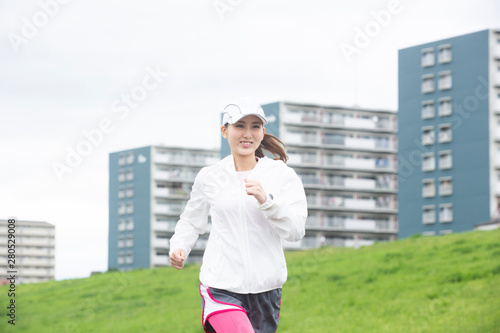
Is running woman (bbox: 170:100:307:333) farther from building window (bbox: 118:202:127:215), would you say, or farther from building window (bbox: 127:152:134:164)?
building window (bbox: 118:202:127:215)

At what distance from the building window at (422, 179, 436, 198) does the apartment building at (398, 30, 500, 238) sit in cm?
8

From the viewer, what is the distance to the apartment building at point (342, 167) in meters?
75.4

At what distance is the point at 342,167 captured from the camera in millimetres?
76250

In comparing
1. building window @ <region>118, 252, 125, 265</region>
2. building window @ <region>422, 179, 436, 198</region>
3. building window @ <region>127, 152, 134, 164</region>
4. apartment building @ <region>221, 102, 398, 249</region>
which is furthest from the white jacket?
building window @ <region>127, 152, 134, 164</region>

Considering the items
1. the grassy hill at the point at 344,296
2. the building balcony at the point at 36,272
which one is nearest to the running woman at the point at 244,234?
the grassy hill at the point at 344,296

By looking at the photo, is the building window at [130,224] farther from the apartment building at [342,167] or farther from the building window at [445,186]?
the building window at [445,186]

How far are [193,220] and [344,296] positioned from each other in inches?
841

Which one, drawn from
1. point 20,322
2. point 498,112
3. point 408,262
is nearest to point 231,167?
point 408,262

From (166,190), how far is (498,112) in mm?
Result: 41383

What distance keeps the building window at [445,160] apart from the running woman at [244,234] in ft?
207

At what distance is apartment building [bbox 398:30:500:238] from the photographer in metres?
63.8

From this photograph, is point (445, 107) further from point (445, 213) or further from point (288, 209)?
point (288, 209)

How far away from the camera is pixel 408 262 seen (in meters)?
29.4

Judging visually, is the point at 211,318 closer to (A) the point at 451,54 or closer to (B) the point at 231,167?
(B) the point at 231,167
